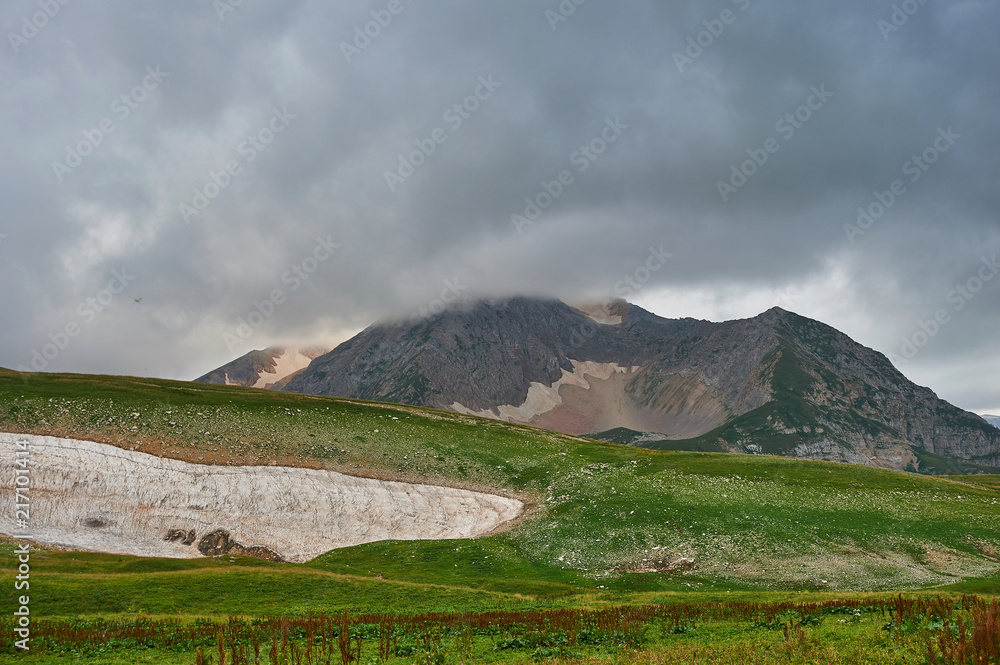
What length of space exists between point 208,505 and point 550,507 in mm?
38495

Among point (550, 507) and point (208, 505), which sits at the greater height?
point (208, 505)

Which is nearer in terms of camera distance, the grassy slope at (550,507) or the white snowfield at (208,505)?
the grassy slope at (550,507)

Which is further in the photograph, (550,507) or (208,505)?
(550,507)

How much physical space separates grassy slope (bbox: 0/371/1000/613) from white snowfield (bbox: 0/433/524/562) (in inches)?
122

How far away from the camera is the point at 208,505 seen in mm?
66938

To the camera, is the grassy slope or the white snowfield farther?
the white snowfield

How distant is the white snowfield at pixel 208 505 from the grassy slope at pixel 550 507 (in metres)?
3.10

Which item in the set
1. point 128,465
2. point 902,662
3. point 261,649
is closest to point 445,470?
point 128,465

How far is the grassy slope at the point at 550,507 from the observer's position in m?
49.9

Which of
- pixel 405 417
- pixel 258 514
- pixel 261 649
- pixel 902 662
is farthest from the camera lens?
pixel 405 417

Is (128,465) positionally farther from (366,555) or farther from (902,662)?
(902,662)

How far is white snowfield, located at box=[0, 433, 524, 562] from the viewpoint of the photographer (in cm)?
6166

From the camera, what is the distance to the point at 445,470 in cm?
8144

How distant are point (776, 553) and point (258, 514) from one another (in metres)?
53.7
